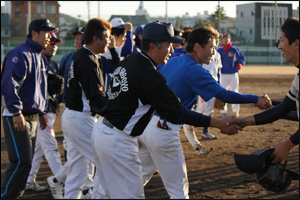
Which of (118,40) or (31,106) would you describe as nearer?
(31,106)

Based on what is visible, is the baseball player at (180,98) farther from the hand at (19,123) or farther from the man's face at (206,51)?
the hand at (19,123)

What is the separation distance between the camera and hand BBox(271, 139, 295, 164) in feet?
10.9

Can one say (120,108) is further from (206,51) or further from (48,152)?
(48,152)

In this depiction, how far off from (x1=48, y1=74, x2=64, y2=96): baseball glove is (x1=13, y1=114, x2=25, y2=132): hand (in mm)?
1498

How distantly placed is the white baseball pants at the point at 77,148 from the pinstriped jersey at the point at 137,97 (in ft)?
4.02

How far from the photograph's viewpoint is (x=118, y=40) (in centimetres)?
678

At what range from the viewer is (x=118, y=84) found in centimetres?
355

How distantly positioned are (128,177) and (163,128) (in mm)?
920

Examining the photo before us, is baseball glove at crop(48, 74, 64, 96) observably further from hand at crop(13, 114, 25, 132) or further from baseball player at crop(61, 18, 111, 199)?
hand at crop(13, 114, 25, 132)

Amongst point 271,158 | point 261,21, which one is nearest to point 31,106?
point 271,158

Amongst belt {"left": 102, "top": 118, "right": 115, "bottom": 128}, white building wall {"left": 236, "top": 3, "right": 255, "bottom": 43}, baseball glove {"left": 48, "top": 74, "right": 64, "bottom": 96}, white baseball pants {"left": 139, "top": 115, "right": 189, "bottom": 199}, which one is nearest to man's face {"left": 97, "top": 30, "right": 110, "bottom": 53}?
white baseball pants {"left": 139, "top": 115, "right": 189, "bottom": 199}

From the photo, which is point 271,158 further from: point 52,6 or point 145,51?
point 52,6

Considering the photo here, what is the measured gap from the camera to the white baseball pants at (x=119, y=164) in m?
3.45

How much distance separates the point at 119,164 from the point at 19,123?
6.12 ft
